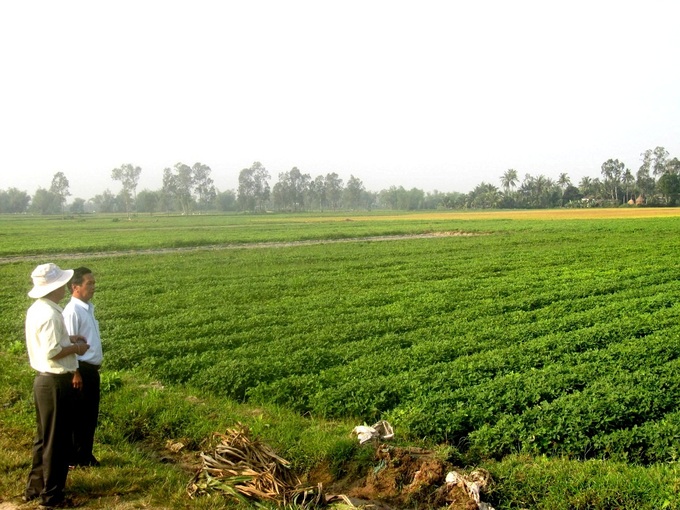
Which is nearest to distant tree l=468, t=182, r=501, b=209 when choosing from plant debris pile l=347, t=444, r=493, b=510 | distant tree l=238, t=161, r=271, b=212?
distant tree l=238, t=161, r=271, b=212

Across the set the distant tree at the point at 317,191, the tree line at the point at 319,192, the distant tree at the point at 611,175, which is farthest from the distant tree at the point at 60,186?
the distant tree at the point at 611,175

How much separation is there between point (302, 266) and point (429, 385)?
17.0 metres

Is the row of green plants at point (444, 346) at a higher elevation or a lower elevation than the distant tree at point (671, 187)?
lower

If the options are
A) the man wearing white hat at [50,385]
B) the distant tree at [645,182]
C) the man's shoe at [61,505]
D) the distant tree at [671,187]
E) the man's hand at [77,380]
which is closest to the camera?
the man's shoe at [61,505]

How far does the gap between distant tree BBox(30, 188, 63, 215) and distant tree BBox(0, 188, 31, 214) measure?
14622mm

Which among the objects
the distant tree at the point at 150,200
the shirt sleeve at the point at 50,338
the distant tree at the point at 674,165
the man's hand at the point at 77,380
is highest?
the distant tree at the point at 674,165

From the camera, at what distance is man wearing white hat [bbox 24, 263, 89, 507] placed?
5523 mm

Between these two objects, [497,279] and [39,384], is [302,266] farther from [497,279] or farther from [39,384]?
[39,384]

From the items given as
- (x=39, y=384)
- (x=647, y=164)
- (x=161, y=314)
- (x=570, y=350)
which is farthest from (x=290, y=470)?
(x=647, y=164)

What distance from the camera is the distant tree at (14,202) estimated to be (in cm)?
18250

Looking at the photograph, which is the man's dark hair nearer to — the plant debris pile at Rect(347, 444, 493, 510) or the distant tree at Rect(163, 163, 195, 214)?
the plant debris pile at Rect(347, 444, 493, 510)

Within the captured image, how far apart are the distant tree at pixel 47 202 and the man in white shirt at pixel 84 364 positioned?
18431 cm

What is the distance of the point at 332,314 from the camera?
1416cm

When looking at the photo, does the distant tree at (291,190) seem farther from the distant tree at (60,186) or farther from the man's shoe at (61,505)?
the man's shoe at (61,505)
